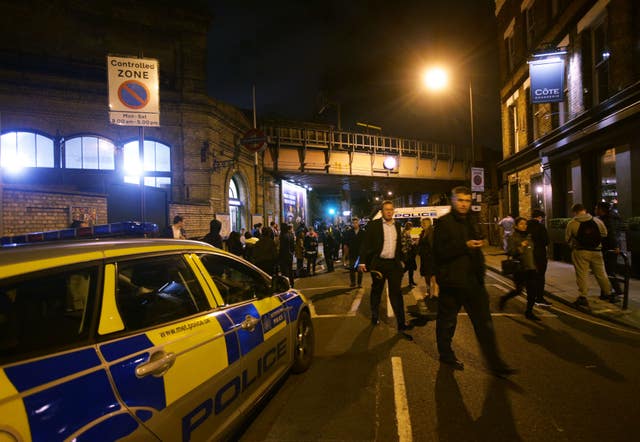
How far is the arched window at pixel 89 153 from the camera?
44.7 ft

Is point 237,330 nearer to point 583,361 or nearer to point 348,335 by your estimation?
point 348,335

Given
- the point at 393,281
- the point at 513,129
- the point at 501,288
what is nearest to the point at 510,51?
the point at 513,129

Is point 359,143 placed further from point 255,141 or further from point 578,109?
point 578,109

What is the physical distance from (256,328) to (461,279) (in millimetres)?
2222

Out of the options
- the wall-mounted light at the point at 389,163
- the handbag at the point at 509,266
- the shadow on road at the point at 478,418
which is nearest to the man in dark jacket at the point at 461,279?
the shadow on road at the point at 478,418

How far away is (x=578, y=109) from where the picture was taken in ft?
42.2

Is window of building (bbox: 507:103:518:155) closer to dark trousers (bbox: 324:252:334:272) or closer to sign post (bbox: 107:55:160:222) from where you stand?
dark trousers (bbox: 324:252:334:272)

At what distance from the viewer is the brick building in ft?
42.1

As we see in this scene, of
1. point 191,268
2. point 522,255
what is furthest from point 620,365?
point 191,268

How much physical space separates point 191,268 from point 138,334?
0.80 m

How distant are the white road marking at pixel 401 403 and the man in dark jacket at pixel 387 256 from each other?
1.15m

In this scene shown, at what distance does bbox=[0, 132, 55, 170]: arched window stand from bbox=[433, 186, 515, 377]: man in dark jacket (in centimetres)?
1392

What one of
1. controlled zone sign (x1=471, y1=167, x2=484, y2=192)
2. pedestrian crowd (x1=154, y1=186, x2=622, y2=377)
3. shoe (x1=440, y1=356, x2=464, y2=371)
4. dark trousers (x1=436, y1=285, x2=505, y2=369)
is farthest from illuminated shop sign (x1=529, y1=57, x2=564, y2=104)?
shoe (x1=440, y1=356, x2=464, y2=371)

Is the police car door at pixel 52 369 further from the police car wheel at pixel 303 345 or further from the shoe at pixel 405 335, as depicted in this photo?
the shoe at pixel 405 335
